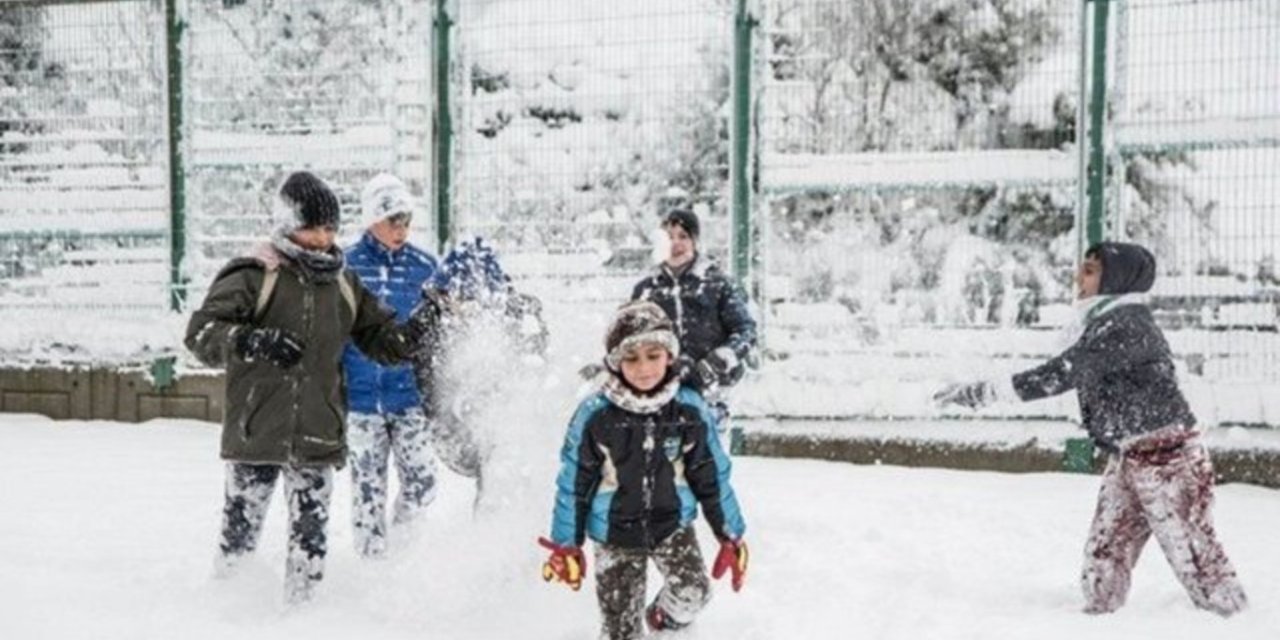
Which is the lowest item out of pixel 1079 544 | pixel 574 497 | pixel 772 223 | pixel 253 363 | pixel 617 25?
pixel 1079 544

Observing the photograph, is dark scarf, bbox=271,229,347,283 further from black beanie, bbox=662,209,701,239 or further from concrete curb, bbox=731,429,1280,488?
concrete curb, bbox=731,429,1280,488

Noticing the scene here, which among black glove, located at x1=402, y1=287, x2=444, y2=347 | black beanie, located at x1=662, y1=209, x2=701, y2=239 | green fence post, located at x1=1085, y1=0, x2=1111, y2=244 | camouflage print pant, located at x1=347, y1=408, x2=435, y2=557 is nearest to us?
black glove, located at x1=402, y1=287, x2=444, y2=347

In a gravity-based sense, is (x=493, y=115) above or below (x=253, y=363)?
above

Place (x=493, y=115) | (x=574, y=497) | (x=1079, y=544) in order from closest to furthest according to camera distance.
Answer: (x=574, y=497), (x=1079, y=544), (x=493, y=115)

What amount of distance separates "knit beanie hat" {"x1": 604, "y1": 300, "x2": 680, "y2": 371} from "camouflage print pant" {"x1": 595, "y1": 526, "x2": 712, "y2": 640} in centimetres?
61

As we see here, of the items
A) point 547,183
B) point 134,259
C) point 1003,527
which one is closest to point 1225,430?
point 1003,527

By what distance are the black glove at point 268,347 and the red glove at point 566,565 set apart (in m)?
1.13

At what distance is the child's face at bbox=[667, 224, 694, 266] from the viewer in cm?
640

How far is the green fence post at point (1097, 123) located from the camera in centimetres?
820

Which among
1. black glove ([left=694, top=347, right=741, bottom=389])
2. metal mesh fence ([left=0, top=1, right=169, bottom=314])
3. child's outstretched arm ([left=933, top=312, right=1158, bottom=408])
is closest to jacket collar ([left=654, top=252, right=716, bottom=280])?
black glove ([left=694, top=347, right=741, bottom=389])

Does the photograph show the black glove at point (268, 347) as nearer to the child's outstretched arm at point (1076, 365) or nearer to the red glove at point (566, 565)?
the red glove at point (566, 565)

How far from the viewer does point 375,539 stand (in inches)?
220

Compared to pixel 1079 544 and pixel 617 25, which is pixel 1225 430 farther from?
pixel 617 25

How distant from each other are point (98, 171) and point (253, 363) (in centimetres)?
658
